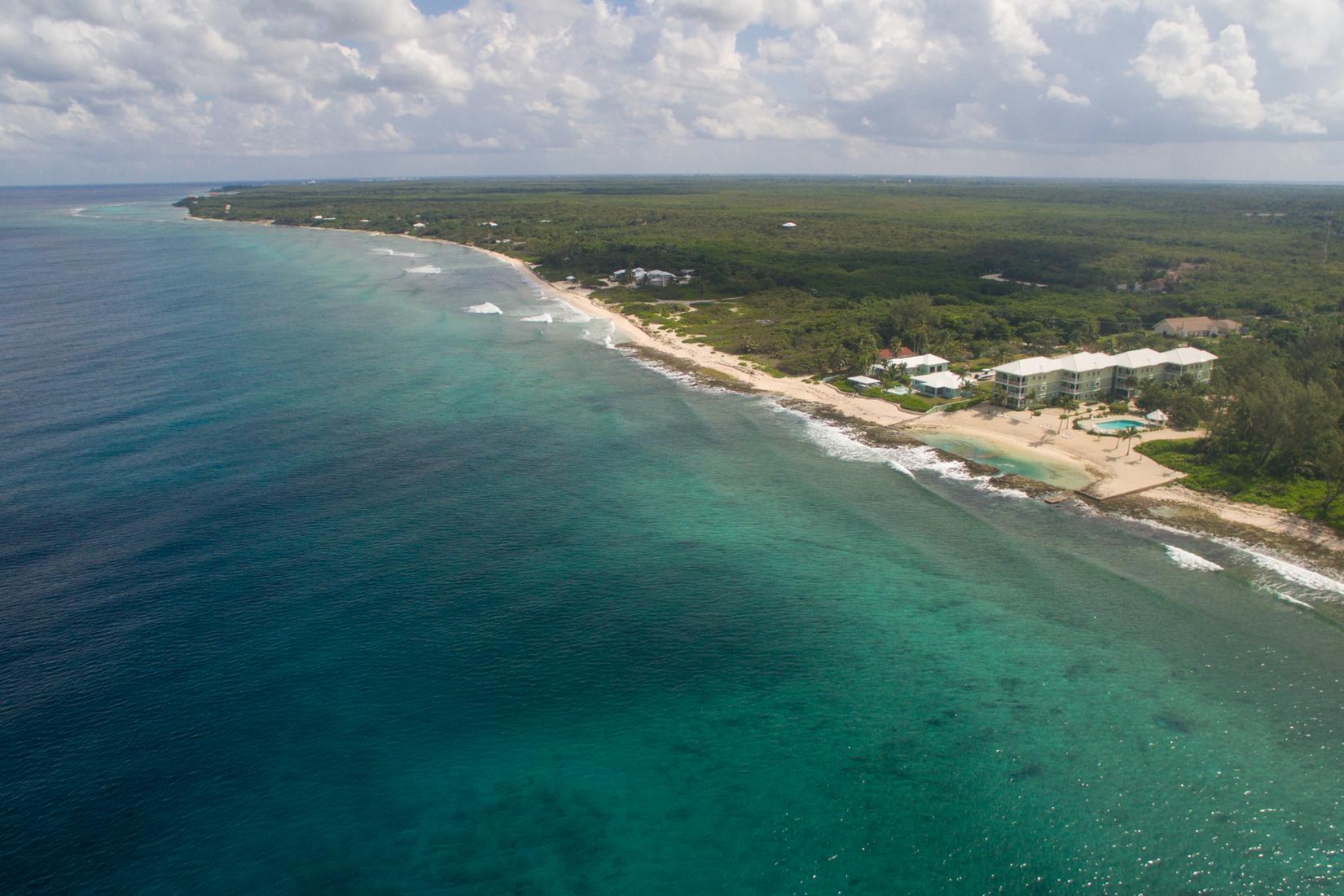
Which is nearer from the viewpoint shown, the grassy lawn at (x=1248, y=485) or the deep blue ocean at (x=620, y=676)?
the deep blue ocean at (x=620, y=676)

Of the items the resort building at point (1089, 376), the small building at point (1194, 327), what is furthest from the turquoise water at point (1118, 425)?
the small building at point (1194, 327)

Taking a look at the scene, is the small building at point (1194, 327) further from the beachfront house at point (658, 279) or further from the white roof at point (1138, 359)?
the beachfront house at point (658, 279)

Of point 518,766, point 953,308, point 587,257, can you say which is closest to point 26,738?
point 518,766

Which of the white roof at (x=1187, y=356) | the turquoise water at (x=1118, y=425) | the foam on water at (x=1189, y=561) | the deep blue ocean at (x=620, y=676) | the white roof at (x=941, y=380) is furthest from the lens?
the white roof at (x=941, y=380)

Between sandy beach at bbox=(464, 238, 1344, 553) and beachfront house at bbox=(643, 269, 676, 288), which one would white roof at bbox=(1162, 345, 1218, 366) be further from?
beachfront house at bbox=(643, 269, 676, 288)

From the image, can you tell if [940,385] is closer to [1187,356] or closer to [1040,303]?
[1187,356]

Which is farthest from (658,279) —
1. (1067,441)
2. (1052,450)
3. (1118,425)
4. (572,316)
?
(1052,450)

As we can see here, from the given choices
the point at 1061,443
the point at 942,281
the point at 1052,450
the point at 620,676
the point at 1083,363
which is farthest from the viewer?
the point at 942,281
